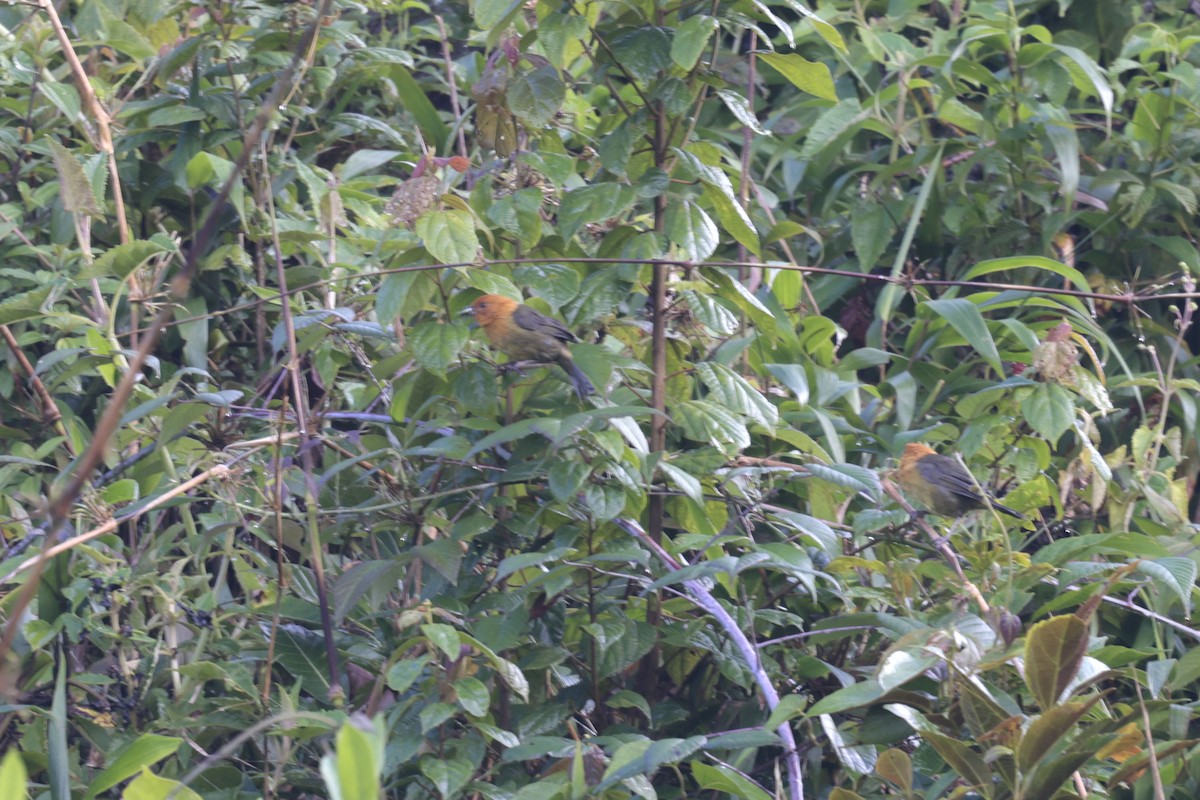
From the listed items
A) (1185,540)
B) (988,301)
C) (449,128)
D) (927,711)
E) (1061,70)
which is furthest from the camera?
(449,128)

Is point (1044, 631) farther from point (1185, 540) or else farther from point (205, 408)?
point (205, 408)

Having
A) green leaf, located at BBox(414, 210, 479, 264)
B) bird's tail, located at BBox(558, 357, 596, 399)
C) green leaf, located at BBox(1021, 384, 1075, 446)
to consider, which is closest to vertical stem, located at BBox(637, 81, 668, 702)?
bird's tail, located at BBox(558, 357, 596, 399)

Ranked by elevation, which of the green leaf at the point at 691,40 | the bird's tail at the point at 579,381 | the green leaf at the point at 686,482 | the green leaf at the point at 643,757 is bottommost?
the green leaf at the point at 643,757

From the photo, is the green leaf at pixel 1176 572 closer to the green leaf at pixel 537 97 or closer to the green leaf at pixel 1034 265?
the green leaf at pixel 1034 265

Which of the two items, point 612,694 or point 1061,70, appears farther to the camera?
point 1061,70

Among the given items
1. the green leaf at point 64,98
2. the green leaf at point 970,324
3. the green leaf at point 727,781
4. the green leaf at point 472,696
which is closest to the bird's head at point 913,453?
the green leaf at point 970,324

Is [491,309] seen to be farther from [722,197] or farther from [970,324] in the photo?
[970,324]

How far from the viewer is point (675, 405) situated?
208cm

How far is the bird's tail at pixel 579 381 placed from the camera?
206 cm

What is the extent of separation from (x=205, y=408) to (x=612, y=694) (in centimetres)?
86

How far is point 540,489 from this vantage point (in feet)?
7.04

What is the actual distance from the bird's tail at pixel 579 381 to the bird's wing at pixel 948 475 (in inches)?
29.3

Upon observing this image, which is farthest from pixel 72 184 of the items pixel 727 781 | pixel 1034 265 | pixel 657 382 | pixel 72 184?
pixel 1034 265

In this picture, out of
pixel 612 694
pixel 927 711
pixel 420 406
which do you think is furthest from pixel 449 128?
pixel 927 711
